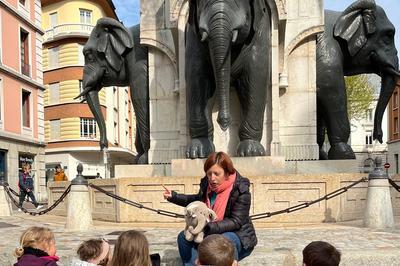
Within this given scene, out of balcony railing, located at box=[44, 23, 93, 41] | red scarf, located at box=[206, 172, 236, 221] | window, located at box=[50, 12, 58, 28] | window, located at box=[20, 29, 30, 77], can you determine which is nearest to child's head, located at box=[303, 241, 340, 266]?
red scarf, located at box=[206, 172, 236, 221]

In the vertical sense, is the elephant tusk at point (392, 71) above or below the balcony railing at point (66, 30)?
below

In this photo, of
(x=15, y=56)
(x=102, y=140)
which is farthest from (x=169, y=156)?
(x=15, y=56)

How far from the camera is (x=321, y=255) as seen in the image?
319 cm

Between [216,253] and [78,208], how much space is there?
5195mm

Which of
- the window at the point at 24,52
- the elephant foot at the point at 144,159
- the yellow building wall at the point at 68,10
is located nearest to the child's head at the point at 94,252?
the elephant foot at the point at 144,159

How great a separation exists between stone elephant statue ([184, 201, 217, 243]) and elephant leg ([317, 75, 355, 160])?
22.2 feet

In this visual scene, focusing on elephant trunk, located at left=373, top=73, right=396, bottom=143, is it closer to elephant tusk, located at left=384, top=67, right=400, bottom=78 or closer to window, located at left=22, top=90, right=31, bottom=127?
→ elephant tusk, located at left=384, top=67, right=400, bottom=78

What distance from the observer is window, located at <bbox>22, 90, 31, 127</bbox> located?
2997cm

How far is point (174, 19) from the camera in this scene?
32.3 ft

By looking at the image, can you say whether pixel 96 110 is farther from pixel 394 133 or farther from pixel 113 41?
pixel 394 133

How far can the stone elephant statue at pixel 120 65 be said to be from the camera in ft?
35.3

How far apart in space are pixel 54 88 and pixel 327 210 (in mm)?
37165

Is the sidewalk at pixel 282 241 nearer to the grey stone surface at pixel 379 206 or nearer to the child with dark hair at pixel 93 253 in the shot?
the grey stone surface at pixel 379 206

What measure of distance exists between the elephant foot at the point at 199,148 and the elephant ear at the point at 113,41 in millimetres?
2927
